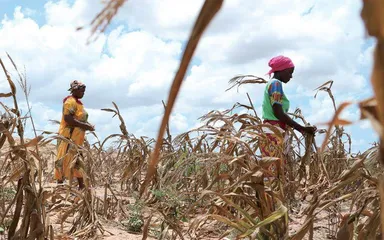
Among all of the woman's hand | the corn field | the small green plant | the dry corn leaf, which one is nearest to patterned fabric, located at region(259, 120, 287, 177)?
the corn field

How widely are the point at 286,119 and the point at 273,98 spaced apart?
6.6 inches

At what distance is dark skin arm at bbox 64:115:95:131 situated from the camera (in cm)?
516

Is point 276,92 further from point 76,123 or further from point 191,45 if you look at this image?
point 191,45

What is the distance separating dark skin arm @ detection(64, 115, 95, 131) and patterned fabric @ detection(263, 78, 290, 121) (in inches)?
89.5

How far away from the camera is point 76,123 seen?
5184 mm

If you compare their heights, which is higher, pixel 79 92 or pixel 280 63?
pixel 79 92

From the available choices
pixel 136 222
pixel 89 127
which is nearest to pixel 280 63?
pixel 136 222

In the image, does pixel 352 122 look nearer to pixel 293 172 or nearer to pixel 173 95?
pixel 173 95

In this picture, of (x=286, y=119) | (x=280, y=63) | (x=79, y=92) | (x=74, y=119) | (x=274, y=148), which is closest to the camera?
(x=274, y=148)

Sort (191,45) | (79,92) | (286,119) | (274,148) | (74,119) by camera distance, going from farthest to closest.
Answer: (79,92)
(74,119)
(286,119)
(274,148)
(191,45)

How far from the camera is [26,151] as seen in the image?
195 centimetres

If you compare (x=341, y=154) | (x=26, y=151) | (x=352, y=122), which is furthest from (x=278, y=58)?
(x=352, y=122)

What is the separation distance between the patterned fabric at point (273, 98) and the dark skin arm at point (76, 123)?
2.27m

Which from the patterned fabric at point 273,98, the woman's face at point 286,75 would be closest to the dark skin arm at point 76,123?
the patterned fabric at point 273,98
